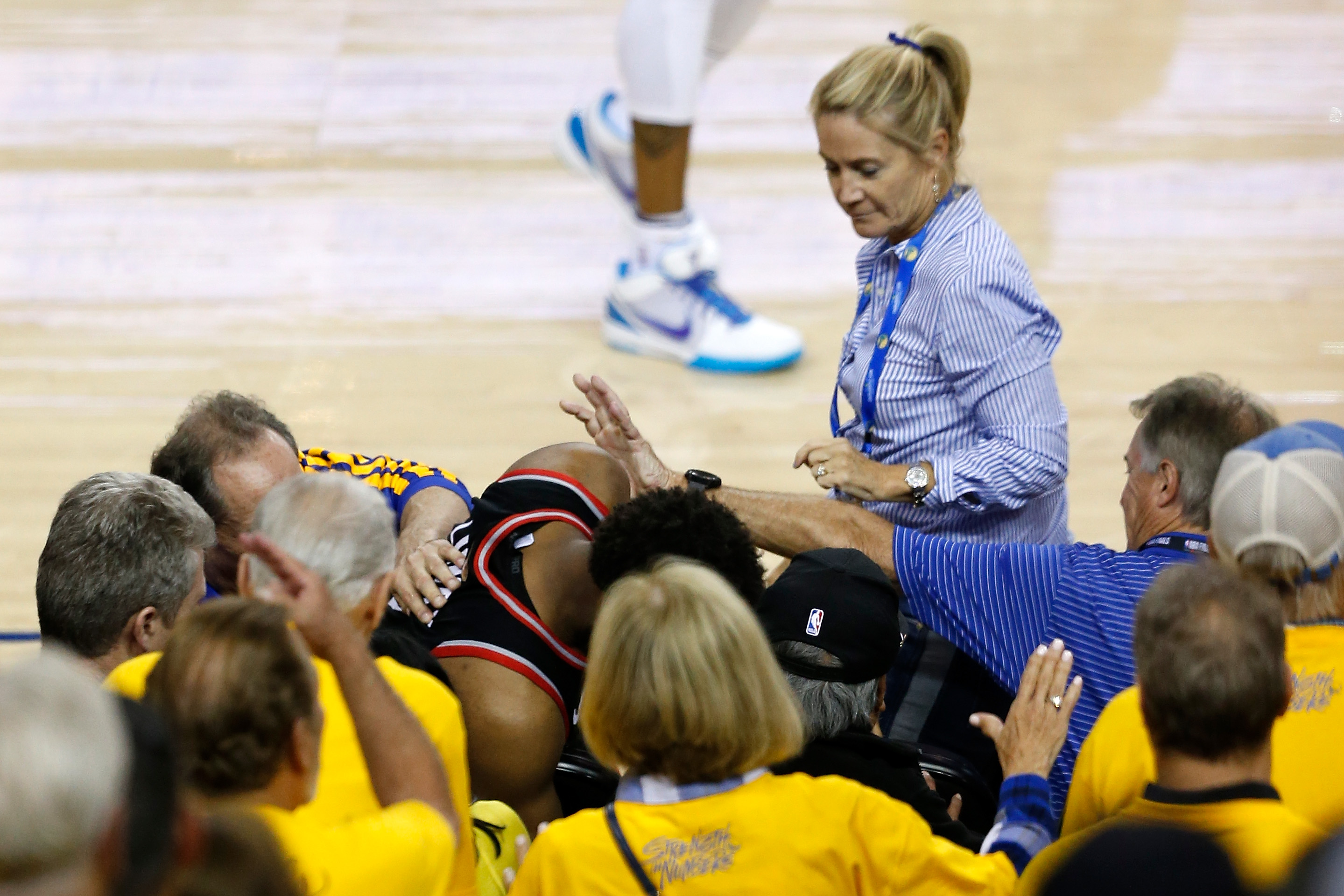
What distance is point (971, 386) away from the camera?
2137mm

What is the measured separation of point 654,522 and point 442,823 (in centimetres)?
51

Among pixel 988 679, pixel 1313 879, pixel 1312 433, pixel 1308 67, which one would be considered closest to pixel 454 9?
pixel 1308 67

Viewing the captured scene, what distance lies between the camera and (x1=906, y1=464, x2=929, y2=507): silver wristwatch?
2.14 metres

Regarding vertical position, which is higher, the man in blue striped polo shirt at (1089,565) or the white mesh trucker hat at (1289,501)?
the white mesh trucker hat at (1289,501)

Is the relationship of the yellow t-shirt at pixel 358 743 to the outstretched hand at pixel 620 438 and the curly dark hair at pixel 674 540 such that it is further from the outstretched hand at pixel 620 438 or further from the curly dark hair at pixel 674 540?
the outstretched hand at pixel 620 438

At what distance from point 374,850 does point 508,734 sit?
540 millimetres

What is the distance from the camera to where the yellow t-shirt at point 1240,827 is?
116 cm

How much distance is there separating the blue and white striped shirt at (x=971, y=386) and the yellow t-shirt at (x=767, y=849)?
2.75 feet

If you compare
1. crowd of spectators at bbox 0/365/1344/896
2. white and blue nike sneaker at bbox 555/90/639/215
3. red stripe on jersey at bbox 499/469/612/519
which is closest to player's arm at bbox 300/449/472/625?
crowd of spectators at bbox 0/365/1344/896

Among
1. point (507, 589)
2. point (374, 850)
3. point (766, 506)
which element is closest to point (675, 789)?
point (374, 850)

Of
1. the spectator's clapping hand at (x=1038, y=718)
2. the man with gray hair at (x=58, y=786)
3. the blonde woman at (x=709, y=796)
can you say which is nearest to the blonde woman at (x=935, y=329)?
the spectator's clapping hand at (x=1038, y=718)

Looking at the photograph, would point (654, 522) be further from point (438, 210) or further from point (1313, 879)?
point (438, 210)

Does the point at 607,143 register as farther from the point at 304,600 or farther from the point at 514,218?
the point at 304,600

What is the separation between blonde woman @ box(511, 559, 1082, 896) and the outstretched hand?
0.77 metres
